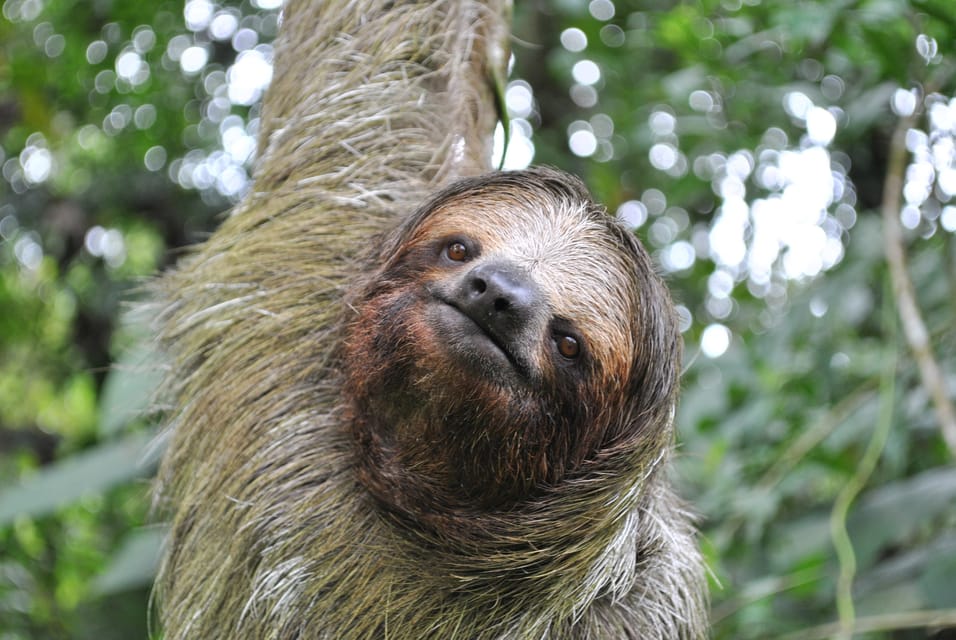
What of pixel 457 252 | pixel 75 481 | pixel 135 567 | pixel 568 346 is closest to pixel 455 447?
pixel 568 346

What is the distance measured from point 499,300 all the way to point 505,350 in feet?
0.61

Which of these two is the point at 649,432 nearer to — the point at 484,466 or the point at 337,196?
the point at 484,466

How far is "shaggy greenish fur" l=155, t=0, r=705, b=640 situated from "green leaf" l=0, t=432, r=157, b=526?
1.46m

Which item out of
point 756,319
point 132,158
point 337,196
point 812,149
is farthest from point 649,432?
point 132,158

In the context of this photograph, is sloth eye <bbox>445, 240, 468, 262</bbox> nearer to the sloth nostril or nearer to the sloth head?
the sloth head

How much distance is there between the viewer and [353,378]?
3.69 meters

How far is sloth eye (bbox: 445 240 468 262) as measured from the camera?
11.2ft

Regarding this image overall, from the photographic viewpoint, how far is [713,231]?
722 centimetres

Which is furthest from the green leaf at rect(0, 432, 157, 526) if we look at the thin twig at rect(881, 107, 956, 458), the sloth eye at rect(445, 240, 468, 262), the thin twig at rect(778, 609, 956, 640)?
the thin twig at rect(881, 107, 956, 458)

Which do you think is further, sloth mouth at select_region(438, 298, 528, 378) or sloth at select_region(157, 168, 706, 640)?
sloth at select_region(157, 168, 706, 640)

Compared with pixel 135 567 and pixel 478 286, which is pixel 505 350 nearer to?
pixel 478 286

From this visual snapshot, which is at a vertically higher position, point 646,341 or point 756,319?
point 646,341

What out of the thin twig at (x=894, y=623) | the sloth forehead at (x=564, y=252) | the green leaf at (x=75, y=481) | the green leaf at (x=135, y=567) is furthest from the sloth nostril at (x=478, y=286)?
the green leaf at (x=75, y=481)

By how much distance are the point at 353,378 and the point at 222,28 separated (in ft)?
16.6
